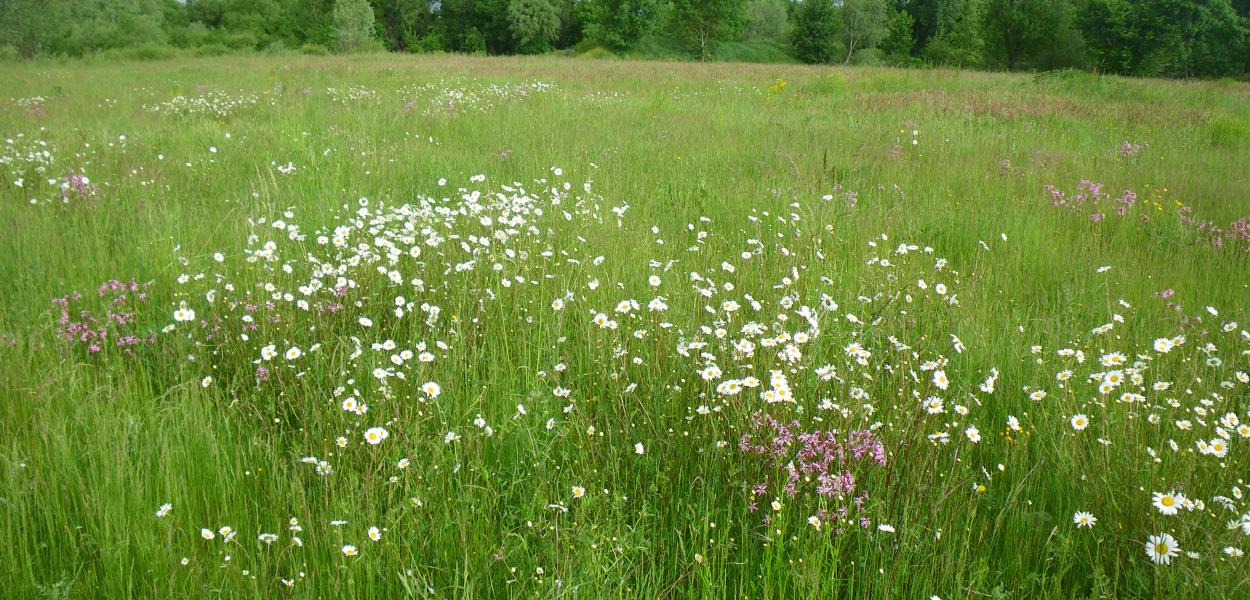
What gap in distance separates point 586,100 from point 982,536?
34.6ft

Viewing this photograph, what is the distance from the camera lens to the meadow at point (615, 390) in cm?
193

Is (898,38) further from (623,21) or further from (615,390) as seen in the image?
(615,390)

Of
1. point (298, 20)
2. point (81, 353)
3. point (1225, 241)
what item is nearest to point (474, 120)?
point (81, 353)

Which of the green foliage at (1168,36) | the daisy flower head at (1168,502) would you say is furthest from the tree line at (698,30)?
the daisy flower head at (1168,502)

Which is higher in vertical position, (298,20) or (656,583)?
(298,20)

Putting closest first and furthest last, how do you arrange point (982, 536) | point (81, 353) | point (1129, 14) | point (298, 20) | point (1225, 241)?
point (982, 536), point (81, 353), point (1225, 241), point (1129, 14), point (298, 20)

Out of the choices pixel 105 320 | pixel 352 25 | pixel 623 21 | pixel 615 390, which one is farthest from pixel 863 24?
pixel 105 320

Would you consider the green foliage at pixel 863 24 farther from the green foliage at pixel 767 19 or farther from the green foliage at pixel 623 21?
the green foliage at pixel 767 19

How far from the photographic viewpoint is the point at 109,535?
6.19 feet

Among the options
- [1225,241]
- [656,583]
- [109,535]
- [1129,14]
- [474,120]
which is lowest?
[656,583]

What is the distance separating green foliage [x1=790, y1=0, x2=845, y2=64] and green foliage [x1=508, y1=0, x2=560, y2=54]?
19.2 metres

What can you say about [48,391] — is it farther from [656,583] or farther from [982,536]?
[982,536]

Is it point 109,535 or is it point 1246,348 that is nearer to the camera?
point 109,535

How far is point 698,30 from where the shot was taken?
5116cm
